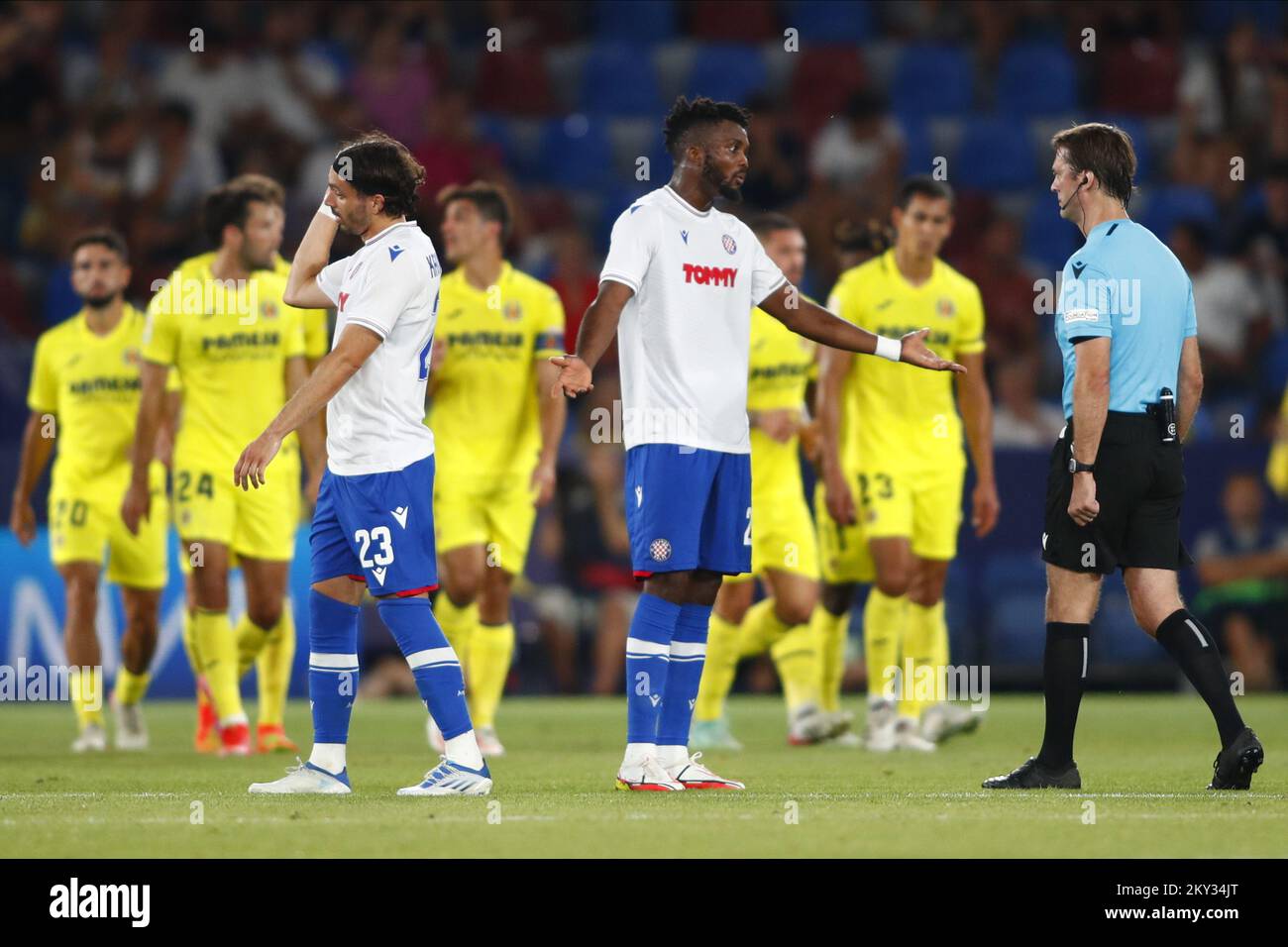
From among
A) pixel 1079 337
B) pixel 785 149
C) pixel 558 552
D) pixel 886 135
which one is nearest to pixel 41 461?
pixel 558 552

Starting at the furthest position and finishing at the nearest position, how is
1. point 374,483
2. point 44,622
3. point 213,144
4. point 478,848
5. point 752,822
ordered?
point 213,144 → point 44,622 → point 374,483 → point 752,822 → point 478,848

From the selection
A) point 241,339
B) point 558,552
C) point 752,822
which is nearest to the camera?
point 752,822

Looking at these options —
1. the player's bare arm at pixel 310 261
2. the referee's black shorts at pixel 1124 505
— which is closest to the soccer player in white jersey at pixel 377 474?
the player's bare arm at pixel 310 261

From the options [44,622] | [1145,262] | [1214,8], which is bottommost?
[44,622]

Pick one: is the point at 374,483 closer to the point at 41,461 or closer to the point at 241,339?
the point at 241,339

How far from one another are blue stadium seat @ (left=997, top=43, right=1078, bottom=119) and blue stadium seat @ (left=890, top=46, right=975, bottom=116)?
1.41ft

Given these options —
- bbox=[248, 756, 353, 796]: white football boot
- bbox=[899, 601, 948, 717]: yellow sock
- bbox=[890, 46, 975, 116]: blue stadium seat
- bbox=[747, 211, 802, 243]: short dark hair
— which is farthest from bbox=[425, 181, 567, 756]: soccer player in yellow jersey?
bbox=[890, 46, 975, 116]: blue stadium seat

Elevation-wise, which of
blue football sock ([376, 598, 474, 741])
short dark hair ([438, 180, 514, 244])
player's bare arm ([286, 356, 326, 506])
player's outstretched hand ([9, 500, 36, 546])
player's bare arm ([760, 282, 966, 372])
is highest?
short dark hair ([438, 180, 514, 244])

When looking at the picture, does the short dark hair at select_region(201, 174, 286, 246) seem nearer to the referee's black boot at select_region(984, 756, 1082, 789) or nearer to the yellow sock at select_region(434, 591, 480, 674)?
the yellow sock at select_region(434, 591, 480, 674)

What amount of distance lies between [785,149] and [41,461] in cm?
845

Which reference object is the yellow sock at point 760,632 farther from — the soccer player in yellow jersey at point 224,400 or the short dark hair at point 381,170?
the short dark hair at point 381,170

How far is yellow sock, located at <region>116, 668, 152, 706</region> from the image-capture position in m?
10.6

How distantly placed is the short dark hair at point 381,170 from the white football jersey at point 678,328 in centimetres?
75

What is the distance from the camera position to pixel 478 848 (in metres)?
5.38
